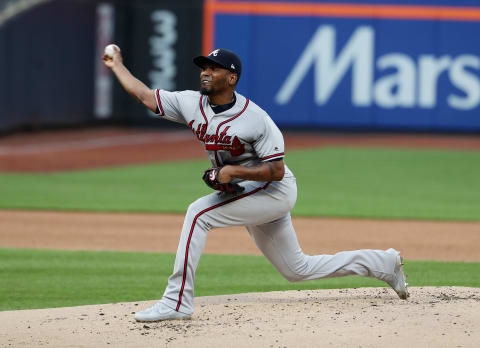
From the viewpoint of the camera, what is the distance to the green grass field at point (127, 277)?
6809 millimetres

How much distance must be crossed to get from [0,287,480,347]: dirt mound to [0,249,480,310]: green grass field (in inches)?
28.6

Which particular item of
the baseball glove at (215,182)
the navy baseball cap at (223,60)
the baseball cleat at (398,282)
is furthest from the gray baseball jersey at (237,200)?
the baseball cleat at (398,282)

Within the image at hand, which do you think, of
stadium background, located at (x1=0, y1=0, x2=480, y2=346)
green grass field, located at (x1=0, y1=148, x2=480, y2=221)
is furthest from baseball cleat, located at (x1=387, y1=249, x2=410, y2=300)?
green grass field, located at (x1=0, y1=148, x2=480, y2=221)

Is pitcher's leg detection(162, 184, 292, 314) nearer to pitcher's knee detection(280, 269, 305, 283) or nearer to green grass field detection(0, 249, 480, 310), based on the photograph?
pitcher's knee detection(280, 269, 305, 283)

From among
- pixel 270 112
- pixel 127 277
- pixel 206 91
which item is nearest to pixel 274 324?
pixel 206 91

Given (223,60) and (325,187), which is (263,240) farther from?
(325,187)

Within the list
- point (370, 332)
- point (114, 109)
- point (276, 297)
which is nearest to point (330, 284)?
point (276, 297)

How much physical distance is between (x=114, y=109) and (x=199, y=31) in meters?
2.98

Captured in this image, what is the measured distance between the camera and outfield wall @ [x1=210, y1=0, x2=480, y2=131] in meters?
21.5

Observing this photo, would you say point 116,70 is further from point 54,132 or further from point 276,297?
point 54,132

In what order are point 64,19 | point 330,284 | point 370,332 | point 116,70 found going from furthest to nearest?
point 64,19 → point 330,284 → point 116,70 → point 370,332

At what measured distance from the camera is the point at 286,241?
582 centimetres

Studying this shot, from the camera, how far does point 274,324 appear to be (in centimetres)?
541

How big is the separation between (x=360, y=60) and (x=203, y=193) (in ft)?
31.4
